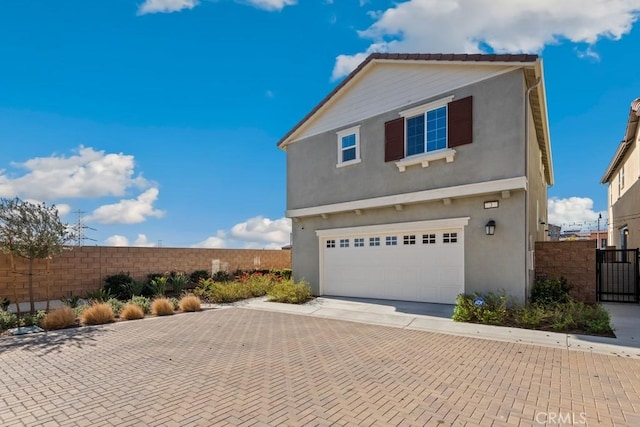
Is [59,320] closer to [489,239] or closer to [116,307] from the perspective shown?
[116,307]

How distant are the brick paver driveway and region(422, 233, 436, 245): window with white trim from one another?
13.1ft

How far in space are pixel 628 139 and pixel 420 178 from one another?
484 inches

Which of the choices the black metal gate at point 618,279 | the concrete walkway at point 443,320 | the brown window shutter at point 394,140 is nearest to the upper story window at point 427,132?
the brown window shutter at point 394,140

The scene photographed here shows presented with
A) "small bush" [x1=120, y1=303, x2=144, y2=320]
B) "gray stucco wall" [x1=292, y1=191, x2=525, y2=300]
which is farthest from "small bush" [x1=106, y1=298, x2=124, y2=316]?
"gray stucco wall" [x1=292, y1=191, x2=525, y2=300]

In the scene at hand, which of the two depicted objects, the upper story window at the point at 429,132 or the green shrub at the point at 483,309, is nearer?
the green shrub at the point at 483,309

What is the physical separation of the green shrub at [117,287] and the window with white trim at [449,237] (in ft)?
41.3

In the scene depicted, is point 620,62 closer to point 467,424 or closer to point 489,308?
point 489,308

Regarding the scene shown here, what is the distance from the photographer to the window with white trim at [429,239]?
38.1 ft

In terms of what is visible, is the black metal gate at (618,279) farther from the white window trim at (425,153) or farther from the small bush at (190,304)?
the small bush at (190,304)

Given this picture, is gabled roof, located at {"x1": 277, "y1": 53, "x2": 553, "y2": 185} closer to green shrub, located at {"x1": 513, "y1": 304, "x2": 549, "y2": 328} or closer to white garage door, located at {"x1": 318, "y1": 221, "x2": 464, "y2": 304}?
white garage door, located at {"x1": 318, "y1": 221, "x2": 464, "y2": 304}

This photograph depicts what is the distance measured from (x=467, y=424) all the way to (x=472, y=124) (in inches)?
347

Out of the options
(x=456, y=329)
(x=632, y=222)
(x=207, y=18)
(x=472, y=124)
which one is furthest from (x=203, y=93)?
(x=632, y=222)

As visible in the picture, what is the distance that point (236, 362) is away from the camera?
6312mm

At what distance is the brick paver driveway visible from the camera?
14.1ft
